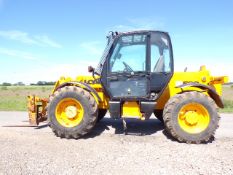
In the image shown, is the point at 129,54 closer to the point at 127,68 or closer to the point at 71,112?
the point at 127,68

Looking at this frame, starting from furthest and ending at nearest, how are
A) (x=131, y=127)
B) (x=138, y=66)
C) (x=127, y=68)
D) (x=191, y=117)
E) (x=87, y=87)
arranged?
(x=131, y=127)
(x=87, y=87)
(x=127, y=68)
(x=138, y=66)
(x=191, y=117)

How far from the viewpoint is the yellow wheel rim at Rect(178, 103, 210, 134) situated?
6543 millimetres

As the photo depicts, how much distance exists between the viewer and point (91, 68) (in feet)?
24.0

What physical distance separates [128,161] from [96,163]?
0.58 meters

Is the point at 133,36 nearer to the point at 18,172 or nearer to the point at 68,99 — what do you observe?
the point at 68,99

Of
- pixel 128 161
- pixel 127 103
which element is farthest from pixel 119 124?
pixel 128 161

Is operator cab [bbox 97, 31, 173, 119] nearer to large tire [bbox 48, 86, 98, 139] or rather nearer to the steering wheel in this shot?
the steering wheel

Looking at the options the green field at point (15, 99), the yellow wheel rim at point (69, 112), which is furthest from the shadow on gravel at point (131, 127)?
the green field at point (15, 99)

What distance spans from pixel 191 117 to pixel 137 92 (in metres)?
1.42

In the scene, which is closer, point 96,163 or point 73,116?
point 96,163

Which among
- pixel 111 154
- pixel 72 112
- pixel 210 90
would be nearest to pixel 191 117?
pixel 210 90

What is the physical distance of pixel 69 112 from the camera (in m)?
7.02

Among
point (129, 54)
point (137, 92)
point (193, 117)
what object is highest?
point (129, 54)

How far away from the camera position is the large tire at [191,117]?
6391 mm
